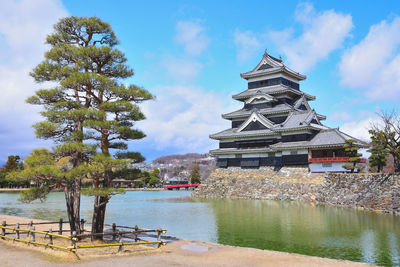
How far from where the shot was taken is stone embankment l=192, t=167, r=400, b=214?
27.9 m

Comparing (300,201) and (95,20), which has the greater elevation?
(95,20)

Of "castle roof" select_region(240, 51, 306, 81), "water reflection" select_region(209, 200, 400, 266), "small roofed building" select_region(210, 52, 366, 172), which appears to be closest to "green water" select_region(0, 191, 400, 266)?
"water reflection" select_region(209, 200, 400, 266)

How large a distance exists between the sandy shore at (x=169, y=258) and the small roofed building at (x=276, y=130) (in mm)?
25356

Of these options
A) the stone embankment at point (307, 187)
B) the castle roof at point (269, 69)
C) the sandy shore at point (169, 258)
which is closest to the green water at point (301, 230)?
the sandy shore at point (169, 258)

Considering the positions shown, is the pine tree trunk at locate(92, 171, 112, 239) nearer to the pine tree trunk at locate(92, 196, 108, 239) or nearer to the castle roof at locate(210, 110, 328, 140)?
the pine tree trunk at locate(92, 196, 108, 239)

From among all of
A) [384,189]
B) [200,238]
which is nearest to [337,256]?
[200,238]

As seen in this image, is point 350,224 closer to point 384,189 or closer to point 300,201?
point 384,189

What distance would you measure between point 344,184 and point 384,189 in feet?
14.3

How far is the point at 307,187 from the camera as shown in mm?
35562

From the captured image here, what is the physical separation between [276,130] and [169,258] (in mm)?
29818

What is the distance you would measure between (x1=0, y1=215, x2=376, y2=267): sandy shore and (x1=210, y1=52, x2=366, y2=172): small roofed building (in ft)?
83.2

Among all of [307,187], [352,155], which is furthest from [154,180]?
[352,155]

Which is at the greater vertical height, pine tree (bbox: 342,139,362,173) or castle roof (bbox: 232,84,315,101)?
castle roof (bbox: 232,84,315,101)

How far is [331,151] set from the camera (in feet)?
122
